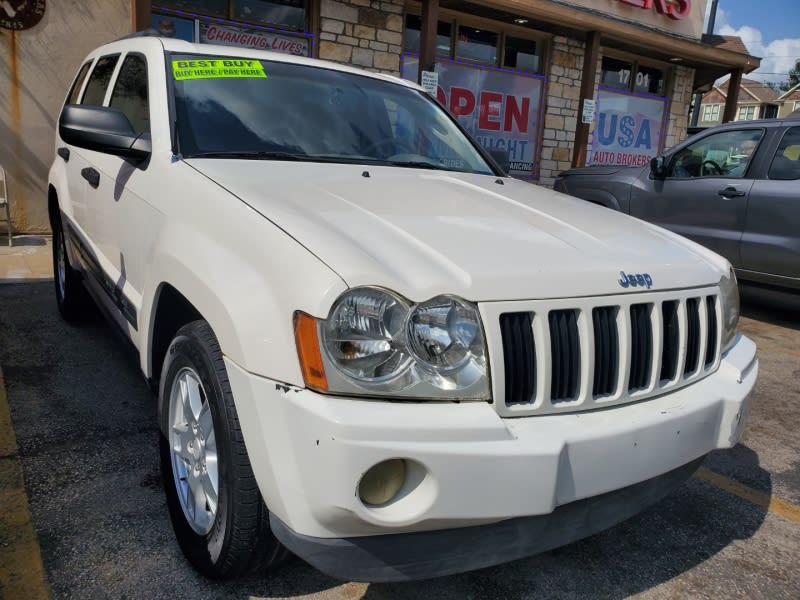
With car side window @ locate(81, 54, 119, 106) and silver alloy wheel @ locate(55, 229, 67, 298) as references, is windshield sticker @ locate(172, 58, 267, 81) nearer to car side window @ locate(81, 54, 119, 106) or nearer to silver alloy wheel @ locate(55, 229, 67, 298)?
car side window @ locate(81, 54, 119, 106)

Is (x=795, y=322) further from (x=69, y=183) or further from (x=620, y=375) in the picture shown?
(x=69, y=183)

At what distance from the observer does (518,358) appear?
1725mm

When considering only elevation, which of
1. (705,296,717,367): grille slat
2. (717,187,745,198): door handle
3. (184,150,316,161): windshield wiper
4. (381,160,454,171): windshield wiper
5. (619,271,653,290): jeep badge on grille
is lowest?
(705,296,717,367): grille slat

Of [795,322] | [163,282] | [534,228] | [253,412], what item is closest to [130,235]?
[163,282]

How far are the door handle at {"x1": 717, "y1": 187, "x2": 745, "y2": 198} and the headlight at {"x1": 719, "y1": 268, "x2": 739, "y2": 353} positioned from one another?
13.1 feet

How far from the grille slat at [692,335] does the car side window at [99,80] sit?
3071mm

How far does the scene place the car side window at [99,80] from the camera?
11.9 ft

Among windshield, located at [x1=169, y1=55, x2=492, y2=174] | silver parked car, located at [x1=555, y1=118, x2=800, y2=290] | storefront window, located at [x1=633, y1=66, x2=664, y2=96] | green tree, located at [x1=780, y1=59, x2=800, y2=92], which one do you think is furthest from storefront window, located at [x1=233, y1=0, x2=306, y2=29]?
green tree, located at [x1=780, y1=59, x2=800, y2=92]

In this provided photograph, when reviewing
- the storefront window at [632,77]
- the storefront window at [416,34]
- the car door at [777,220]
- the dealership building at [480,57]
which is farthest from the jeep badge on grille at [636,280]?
the storefront window at [632,77]

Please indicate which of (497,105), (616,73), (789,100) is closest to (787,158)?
(497,105)

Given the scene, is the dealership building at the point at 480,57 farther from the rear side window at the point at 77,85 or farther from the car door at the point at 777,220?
the car door at the point at 777,220

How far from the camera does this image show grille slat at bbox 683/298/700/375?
7.09 ft

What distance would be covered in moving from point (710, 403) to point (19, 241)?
753 centimetres

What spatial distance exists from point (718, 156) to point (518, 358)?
5.61m
